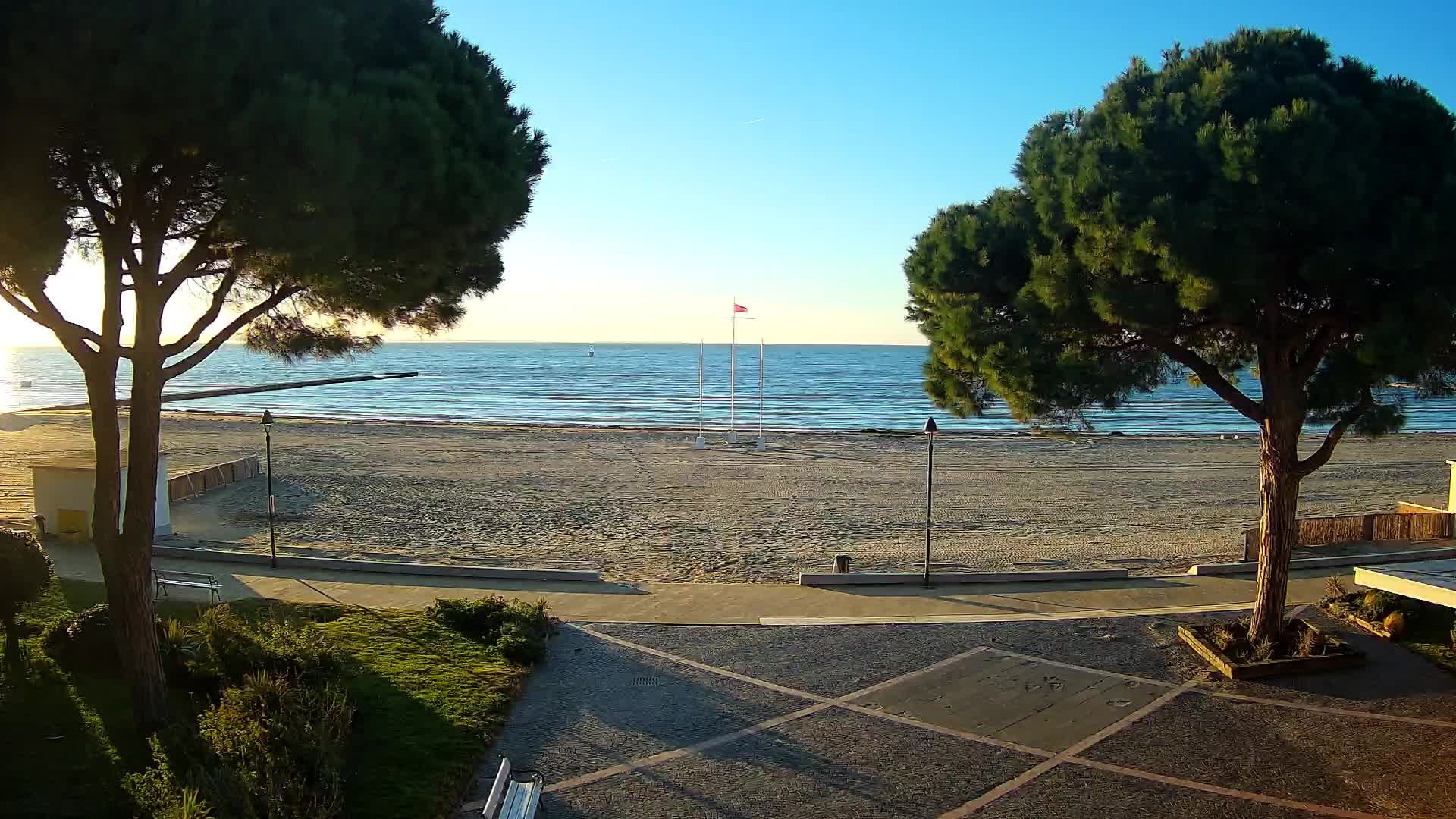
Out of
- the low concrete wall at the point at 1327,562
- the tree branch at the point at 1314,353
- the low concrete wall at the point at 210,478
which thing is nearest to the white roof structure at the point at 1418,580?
the tree branch at the point at 1314,353

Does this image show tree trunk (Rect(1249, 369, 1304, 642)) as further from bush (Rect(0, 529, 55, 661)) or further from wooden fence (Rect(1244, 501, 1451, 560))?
bush (Rect(0, 529, 55, 661))

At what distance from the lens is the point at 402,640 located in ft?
35.8

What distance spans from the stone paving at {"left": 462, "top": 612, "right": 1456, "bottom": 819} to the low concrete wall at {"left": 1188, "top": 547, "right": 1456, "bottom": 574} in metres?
3.79

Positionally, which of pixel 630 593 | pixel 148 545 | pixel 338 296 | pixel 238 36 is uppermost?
pixel 238 36

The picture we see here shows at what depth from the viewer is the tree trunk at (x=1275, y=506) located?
1042 cm

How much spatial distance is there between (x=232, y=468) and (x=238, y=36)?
23613 millimetres

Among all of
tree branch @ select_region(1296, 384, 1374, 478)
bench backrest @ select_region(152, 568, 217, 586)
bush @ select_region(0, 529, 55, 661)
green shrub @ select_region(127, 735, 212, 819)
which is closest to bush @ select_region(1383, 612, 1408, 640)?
tree branch @ select_region(1296, 384, 1374, 478)

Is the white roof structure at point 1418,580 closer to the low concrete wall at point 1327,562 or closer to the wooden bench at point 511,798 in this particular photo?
the low concrete wall at point 1327,562

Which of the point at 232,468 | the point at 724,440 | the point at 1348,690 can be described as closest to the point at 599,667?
the point at 1348,690

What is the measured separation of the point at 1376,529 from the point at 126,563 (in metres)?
20.6

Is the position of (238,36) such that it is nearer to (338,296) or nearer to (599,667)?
(338,296)

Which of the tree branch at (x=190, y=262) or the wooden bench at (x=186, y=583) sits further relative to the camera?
the wooden bench at (x=186, y=583)

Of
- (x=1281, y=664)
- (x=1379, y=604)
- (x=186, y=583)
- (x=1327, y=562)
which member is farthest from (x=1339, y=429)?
(x=186, y=583)

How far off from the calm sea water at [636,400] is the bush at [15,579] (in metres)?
25.0
